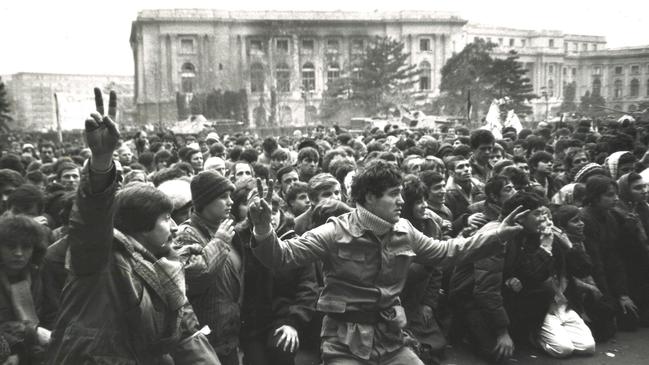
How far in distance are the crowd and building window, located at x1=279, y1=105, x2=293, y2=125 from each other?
55.7 m

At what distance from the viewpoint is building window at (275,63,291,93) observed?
63906 mm

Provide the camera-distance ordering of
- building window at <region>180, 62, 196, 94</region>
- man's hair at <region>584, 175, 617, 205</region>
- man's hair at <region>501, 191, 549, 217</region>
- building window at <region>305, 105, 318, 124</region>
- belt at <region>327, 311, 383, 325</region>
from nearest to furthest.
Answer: belt at <region>327, 311, 383, 325</region> < man's hair at <region>501, 191, 549, 217</region> < man's hair at <region>584, 175, 617, 205</region> < building window at <region>305, 105, 318, 124</region> < building window at <region>180, 62, 196, 94</region>

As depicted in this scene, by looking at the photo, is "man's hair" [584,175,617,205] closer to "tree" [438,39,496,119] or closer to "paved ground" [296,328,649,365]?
"paved ground" [296,328,649,365]

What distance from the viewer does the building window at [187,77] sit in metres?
62.1

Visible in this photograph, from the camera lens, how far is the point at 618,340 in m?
5.50

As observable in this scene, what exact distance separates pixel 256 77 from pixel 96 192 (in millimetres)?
62909

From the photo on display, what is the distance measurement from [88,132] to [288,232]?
2.16 m

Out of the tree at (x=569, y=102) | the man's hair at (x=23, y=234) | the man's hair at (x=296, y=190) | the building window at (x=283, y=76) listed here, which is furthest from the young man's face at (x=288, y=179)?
the tree at (x=569, y=102)

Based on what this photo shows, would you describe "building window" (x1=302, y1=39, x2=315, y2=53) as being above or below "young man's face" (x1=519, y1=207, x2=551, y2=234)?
above

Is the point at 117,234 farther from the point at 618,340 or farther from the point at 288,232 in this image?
the point at 618,340

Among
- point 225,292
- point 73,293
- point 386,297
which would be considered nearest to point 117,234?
point 73,293

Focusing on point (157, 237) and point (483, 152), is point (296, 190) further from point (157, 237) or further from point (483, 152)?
point (483, 152)

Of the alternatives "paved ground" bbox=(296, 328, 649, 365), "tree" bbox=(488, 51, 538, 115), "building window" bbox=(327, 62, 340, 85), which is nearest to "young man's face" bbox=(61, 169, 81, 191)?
"paved ground" bbox=(296, 328, 649, 365)

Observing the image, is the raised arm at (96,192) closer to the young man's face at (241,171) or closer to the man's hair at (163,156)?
the young man's face at (241,171)
